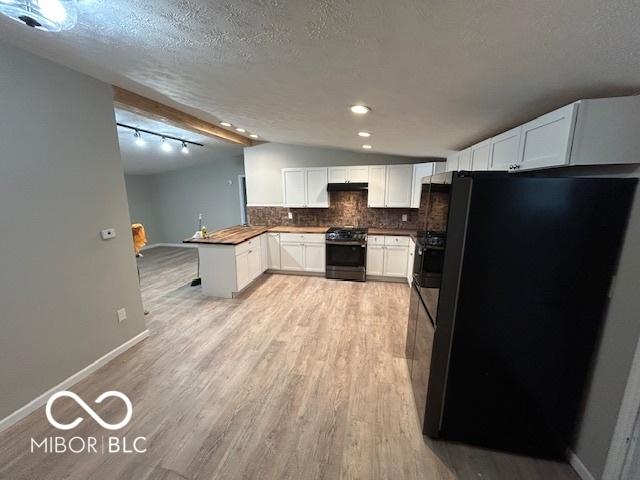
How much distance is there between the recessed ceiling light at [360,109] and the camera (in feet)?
6.57

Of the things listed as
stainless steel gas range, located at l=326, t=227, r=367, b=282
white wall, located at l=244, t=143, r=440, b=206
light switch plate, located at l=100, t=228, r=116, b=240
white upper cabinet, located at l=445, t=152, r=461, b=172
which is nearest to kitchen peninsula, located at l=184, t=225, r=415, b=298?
stainless steel gas range, located at l=326, t=227, r=367, b=282

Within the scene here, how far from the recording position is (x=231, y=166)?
22.1 ft

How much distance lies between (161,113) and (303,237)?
8.79 ft

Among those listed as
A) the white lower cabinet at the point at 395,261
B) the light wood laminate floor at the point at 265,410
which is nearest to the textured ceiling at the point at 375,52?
the light wood laminate floor at the point at 265,410

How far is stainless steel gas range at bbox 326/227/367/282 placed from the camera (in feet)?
14.4

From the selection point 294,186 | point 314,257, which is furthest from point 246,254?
point 294,186

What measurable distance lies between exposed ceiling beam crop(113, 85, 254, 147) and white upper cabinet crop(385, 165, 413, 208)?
9.43 feet

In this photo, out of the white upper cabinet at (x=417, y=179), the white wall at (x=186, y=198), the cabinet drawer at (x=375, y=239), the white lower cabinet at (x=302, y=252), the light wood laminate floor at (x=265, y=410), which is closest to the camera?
the light wood laminate floor at (x=265, y=410)

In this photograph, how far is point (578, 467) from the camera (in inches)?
59.4

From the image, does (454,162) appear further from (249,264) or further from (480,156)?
(249,264)

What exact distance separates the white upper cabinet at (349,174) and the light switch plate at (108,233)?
3231mm

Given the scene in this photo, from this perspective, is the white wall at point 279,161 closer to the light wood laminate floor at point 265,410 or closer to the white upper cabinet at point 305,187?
the white upper cabinet at point 305,187

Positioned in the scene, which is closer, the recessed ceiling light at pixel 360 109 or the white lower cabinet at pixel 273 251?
the recessed ceiling light at pixel 360 109

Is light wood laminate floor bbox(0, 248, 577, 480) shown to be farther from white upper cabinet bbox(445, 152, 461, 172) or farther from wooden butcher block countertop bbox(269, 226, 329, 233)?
white upper cabinet bbox(445, 152, 461, 172)
